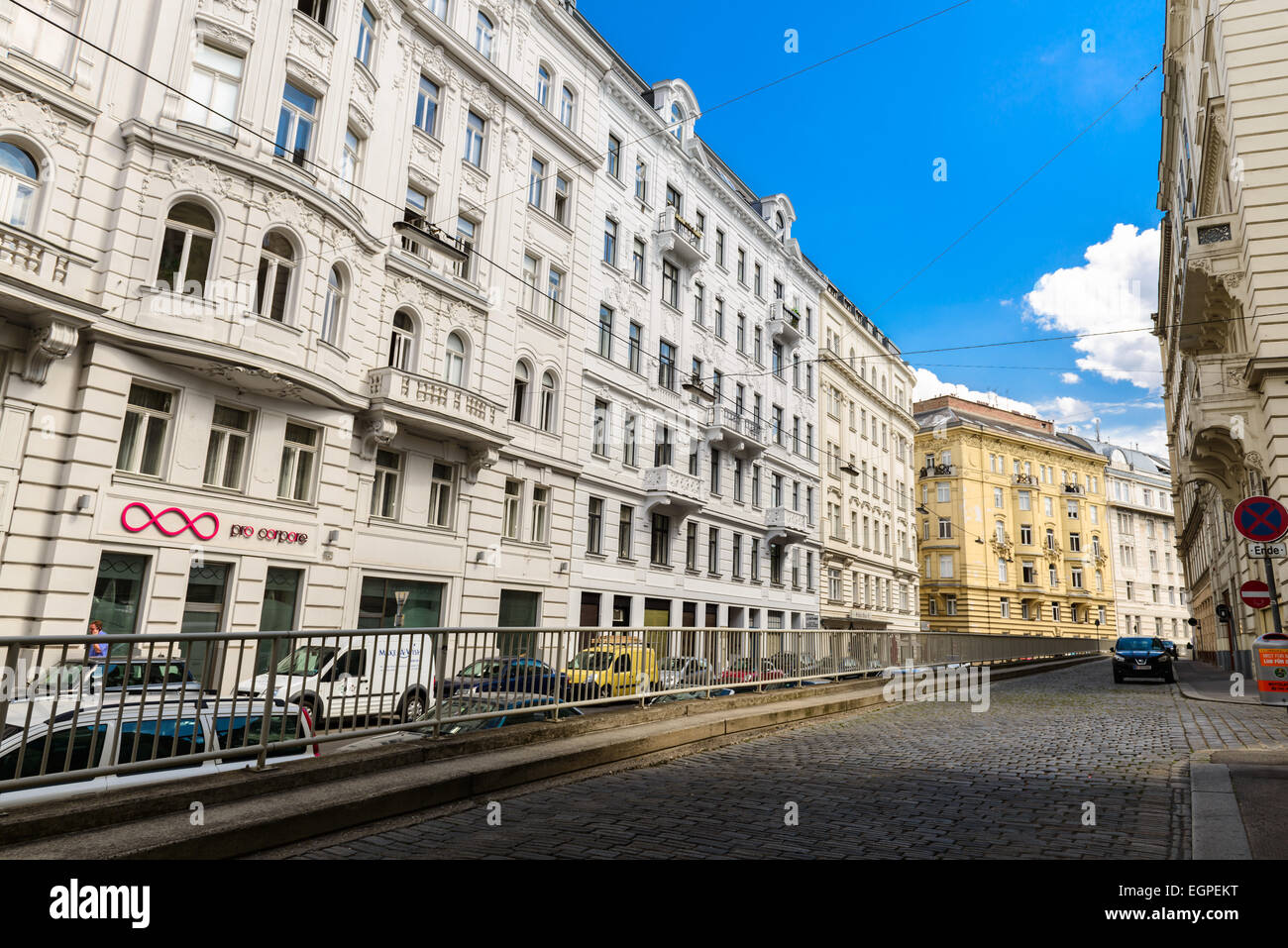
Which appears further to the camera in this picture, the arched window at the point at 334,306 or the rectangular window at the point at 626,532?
the rectangular window at the point at 626,532

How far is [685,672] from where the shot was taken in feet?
41.0

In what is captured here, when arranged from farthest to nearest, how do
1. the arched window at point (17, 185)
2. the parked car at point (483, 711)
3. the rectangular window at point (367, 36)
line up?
the rectangular window at point (367, 36) < the arched window at point (17, 185) < the parked car at point (483, 711)

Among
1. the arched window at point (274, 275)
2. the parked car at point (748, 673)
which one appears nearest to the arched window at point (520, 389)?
the arched window at point (274, 275)

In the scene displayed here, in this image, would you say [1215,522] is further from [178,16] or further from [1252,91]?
[178,16]

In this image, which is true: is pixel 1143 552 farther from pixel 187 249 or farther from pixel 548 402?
pixel 187 249

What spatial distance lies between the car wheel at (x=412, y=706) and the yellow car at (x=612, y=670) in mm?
2434

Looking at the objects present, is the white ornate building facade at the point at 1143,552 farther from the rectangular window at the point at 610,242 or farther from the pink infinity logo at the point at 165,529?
the pink infinity logo at the point at 165,529

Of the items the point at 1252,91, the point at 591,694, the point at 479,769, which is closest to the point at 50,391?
the point at 591,694

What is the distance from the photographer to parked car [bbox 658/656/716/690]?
12.0m

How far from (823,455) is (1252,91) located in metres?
27.2

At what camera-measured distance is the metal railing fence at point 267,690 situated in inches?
185

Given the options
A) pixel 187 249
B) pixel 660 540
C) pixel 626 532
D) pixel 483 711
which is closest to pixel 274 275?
pixel 187 249

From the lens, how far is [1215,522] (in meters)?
33.1

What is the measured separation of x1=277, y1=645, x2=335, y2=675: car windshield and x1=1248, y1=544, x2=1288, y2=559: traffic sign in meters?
10.5
